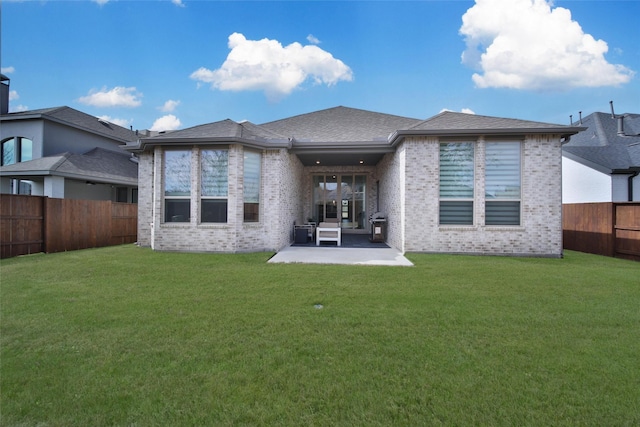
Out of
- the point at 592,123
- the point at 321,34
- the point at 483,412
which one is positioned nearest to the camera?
the point at 483,412

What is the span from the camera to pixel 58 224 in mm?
9508

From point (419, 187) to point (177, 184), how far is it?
7373mm

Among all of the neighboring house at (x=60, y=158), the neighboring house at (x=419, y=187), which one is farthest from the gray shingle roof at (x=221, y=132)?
the neighboring house at (x=60, y=158)

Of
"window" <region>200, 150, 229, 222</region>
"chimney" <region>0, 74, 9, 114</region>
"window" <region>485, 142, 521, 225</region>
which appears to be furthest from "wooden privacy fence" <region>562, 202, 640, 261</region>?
"chimney" <region>0, 74, 9, 114</region>

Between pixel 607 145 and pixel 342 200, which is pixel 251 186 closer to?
pixel 342 200

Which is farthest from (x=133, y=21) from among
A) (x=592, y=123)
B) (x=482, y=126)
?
(x=592, y=123)

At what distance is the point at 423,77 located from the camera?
1312 cm

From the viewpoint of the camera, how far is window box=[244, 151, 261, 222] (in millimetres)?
9086

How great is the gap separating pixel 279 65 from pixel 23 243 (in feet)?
43.1

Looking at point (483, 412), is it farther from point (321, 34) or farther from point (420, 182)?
point (321, 34)

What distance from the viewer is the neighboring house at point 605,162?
44.7ft

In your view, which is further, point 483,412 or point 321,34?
point 321,34

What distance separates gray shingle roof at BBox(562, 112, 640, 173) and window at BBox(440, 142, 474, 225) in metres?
9.77

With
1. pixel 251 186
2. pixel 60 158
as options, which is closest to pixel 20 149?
pixel 60 158
